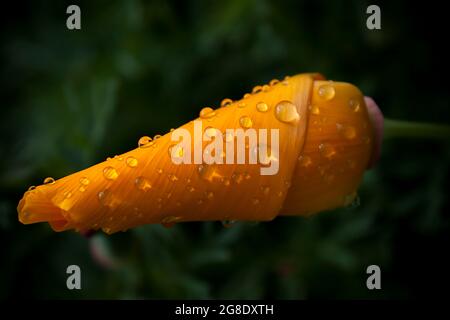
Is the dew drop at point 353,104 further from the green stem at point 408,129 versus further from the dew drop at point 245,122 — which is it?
the dew drop at point 245,122

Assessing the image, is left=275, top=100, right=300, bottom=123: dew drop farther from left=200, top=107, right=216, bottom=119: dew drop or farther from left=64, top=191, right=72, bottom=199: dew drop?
left=64, top=191, right=72, bottom=199: dew drop

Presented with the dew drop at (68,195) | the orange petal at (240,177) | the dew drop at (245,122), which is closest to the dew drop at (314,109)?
the orange petal at (240,177)

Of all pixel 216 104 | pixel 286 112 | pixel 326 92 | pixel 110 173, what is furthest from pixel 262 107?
pixel 216 104

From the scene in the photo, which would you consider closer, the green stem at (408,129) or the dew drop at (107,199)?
the dew drop at (107,199)

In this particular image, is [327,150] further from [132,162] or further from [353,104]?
[132,162]

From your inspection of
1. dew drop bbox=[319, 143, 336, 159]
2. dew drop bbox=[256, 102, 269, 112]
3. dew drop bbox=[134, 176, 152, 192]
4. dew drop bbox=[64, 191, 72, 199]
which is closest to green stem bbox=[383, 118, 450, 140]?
dew drop bbox=[319, 143, 336, 159]

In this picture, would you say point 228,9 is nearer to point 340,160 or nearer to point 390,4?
A: point 390,4
